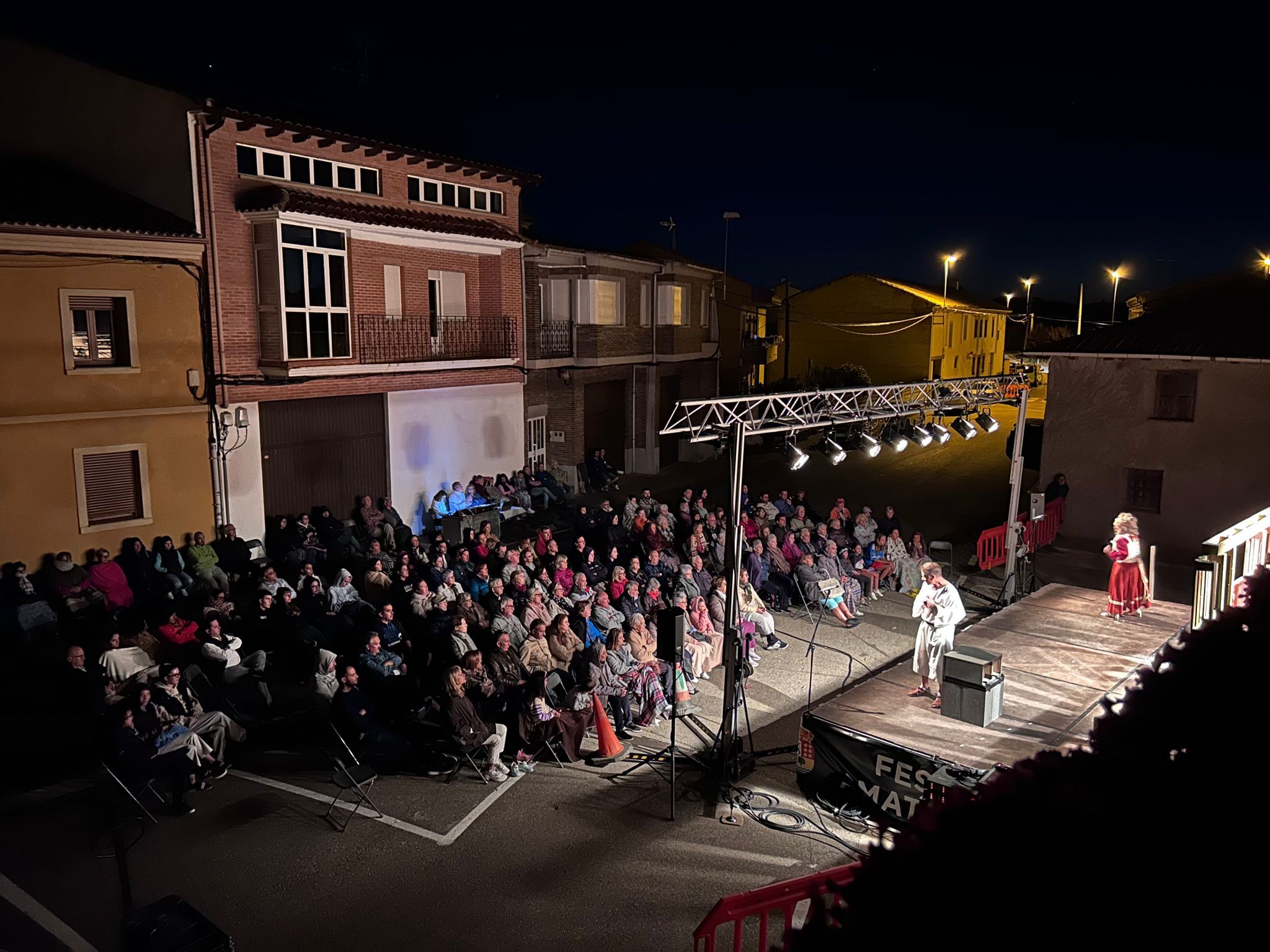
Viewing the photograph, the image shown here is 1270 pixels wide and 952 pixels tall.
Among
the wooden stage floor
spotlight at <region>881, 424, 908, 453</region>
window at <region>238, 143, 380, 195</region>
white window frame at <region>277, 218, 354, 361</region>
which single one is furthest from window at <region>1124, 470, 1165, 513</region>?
window at <region>238, 143, 380, 195</region>

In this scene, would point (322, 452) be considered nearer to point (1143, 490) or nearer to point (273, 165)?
point (273, 165)

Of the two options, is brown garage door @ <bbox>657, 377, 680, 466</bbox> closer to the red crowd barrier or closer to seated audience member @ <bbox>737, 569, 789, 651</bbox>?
the red crowd barrier

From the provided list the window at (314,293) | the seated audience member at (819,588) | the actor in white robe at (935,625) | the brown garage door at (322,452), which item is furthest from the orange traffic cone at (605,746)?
the window at (314,293)

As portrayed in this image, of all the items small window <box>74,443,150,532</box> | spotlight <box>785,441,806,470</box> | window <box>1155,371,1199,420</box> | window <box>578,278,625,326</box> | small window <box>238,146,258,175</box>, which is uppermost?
small window <box>238,146,258,175</box>

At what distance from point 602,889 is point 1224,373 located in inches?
762

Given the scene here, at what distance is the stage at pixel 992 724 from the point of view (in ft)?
30.5

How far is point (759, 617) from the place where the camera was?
14.6 metres

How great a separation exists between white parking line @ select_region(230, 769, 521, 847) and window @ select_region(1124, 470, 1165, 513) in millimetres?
18109

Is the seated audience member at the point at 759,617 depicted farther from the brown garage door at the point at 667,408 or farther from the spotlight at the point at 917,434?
the brown garage door at the point at 667,408

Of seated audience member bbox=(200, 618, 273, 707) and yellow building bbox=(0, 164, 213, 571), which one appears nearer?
seated audience member bbox=(200, 618, 273, 707)

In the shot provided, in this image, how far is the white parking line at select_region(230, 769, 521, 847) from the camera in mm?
9016

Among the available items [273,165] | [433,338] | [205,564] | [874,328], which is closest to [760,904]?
[205,564]

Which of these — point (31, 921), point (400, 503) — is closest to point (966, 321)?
point (400, 503)

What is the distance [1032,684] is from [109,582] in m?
13.3
